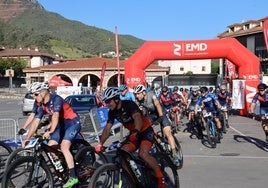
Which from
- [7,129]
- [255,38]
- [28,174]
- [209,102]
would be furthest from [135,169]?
[255,38]

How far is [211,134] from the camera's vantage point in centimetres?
1244

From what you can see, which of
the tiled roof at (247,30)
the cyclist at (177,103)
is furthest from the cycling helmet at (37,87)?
the tiled roof at (247,30)

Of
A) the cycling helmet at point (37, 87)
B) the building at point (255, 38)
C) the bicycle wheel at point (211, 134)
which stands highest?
the building at point (255, 38)

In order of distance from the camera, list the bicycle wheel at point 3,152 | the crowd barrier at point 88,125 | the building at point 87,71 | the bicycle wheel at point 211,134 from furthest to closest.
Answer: the building at point 87,71, the bicycle wheel at point 211,134, the crowd barrier at point 88,125, the bicycle wheel at point 3,152

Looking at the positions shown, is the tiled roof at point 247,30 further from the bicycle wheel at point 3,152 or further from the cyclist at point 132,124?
the cyclist at point 132,124

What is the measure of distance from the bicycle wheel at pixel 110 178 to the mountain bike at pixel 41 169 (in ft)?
3.33

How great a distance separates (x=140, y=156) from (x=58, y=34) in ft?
645

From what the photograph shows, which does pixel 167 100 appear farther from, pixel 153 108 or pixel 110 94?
pixel 110 94

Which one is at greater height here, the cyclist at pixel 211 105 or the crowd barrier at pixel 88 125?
the cyclist at pixel 211 105

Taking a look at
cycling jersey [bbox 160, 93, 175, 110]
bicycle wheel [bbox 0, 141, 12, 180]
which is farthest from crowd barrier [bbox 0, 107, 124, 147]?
bicycle wheel [bbox 0, 141, 12, 180]

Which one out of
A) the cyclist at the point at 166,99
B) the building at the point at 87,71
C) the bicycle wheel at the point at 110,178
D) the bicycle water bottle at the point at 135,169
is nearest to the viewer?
the bicycle wheel at the point at 110,178

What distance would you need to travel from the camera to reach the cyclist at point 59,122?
6.53 metres

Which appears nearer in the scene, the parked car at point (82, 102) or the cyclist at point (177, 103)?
the cyclist at point (177, 103)

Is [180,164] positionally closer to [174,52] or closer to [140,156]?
[140,156]
